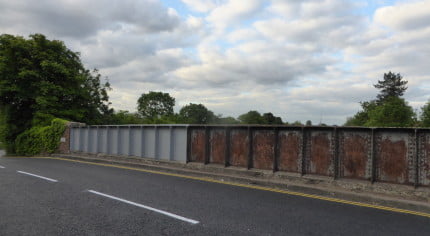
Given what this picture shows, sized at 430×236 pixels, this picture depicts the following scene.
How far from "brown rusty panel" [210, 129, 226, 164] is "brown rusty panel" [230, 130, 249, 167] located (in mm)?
392

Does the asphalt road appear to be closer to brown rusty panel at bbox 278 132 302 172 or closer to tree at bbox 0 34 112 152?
brown rusty panel at bbox 278 132 302 172

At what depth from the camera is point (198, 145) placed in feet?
40.9

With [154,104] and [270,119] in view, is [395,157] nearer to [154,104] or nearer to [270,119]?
[154,104]

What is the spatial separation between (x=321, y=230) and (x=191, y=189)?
14.3ft

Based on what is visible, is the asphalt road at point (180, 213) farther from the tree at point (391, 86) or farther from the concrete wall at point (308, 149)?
the tree at point (391, 86)

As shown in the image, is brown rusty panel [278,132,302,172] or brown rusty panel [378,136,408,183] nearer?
brown rusty panel [378,136,408,183]

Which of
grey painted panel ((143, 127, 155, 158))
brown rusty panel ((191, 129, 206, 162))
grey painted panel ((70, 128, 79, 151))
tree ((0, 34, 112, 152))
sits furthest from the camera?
tree ((0, 34, 112, 152))

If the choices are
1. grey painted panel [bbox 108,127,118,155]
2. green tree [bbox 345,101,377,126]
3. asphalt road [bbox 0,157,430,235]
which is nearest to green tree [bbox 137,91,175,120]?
green tree [bbox 345,101,377,126]

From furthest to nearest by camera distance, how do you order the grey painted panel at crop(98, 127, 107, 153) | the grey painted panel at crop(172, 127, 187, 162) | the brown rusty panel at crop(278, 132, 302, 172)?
1. the grey painted panel at crop(98, 127, 107, 153)
2. the grey painted panel at crop(172, 127, 187, 162)
3. the brown rusty panel at crop(278, 132, 302, 172)

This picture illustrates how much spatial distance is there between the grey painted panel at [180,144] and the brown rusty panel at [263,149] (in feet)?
11.2

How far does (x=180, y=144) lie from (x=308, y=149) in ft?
18.9

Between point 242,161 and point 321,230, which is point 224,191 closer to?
point 242,161

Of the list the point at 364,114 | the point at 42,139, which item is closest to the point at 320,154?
the point at 42,139

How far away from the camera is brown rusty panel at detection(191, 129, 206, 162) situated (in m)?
12.3
